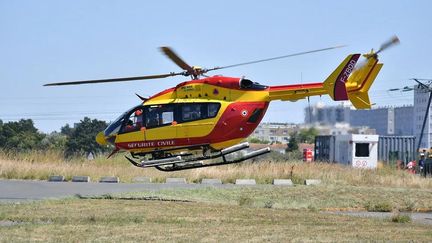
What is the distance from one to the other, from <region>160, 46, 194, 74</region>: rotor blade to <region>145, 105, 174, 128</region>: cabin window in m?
1.44

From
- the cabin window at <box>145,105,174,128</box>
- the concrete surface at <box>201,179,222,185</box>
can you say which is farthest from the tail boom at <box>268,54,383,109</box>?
the concrete surface at <box>201,179,222,185</box>

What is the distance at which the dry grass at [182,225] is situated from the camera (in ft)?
44.4

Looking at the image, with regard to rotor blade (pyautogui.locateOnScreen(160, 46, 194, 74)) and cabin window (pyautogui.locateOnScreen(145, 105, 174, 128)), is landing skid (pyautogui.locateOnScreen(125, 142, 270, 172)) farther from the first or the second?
rotor blade (pyautogui.locateOnScreen(160, 46, 194, 74))

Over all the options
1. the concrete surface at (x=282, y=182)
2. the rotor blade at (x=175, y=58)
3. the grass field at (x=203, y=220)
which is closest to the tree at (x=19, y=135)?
the concrete surface at (x=282, y=182)

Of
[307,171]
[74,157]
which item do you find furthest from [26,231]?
[74,157]

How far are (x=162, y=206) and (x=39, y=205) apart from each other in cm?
333

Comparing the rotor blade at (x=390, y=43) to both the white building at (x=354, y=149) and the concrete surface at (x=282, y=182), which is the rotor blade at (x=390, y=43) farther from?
the white building at (x=354, y=149)

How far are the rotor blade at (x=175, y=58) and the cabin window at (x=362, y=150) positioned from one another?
25.8 meters

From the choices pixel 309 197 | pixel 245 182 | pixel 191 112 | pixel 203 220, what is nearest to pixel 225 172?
pixel 245 182

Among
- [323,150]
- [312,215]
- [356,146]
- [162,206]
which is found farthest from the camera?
[323,150]

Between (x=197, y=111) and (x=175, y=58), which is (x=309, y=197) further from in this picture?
(x=175, y=58)

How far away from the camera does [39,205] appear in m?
19.1

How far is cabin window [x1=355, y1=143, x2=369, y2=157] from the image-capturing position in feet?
158

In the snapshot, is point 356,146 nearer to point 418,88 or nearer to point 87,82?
point 418,88
